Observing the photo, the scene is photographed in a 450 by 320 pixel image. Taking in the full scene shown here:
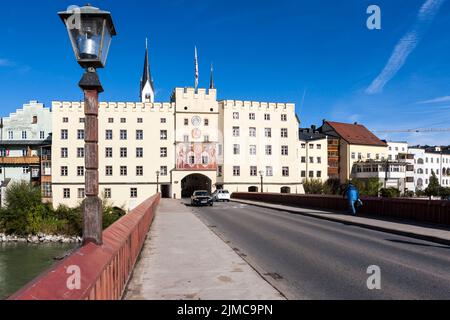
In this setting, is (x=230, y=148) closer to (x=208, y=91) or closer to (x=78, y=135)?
(x=208, y=91)

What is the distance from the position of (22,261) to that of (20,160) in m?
40.6

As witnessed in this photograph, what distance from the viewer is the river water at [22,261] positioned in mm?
30567

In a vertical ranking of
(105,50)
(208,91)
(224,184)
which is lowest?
(224,184)

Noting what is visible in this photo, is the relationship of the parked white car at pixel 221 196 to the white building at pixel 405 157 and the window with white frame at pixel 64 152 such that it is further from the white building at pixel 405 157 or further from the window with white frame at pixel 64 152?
the white building at pixel 405 157

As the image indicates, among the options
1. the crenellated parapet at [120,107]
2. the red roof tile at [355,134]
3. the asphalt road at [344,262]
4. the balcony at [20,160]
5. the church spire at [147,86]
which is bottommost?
the asphalt road at [344,262]

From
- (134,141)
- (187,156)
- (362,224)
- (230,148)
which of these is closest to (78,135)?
(134,141)

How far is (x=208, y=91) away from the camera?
73438mm

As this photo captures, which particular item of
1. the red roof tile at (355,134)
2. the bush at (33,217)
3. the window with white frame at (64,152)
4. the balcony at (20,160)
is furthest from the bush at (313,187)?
the balcony at (20,160)

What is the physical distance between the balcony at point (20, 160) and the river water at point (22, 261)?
97.2ft

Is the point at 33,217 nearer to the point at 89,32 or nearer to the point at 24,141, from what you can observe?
the point at 24,141

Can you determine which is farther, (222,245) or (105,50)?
(222,245)
